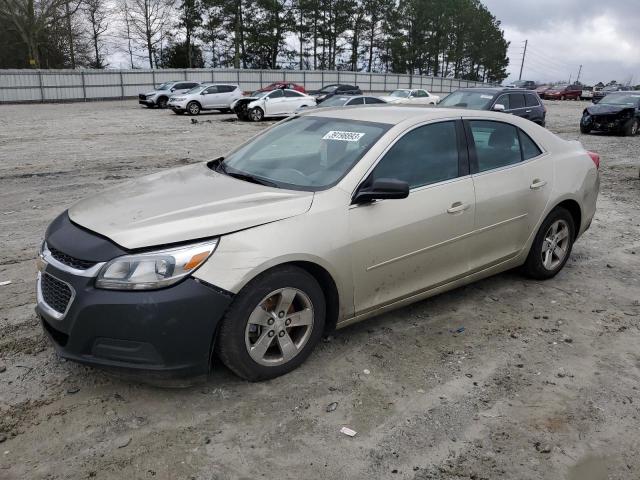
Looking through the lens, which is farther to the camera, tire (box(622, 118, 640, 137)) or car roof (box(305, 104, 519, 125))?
tire (box(622, 118, 640, 137))

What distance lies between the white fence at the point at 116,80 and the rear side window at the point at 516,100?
32.2m

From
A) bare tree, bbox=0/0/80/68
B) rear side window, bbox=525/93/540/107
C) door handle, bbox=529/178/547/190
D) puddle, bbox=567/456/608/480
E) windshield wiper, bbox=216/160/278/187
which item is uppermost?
bare tree, bbox=0/0/80/68

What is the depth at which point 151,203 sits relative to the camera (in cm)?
338

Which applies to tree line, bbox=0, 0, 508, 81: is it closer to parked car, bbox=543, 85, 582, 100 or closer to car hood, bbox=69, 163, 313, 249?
parked car, bbox=543, 85, 582, 100

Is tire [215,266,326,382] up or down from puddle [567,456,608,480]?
up

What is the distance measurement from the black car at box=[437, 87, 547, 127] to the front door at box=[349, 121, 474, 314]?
10.7 m

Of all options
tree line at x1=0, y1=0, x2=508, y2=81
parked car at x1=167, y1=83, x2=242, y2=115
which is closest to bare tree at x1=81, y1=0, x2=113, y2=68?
tree line at x1=0, y1=0, x2=508, y2=81

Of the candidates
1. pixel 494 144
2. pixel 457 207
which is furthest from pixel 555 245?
pixel 457 207

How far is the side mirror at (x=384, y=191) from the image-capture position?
3.41 meters

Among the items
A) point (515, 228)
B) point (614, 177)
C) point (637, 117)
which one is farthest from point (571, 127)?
point (515, 228)

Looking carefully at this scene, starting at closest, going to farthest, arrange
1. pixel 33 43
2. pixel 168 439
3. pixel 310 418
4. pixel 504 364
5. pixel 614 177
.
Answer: pixel 168 439
pixel 310 418
pixel 504 364
pixel 614 177
pixel 33 43

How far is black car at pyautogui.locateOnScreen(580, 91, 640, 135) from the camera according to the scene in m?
18.8

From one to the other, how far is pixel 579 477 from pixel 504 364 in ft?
3.41

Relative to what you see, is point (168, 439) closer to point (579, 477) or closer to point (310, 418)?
point (310, 418)
